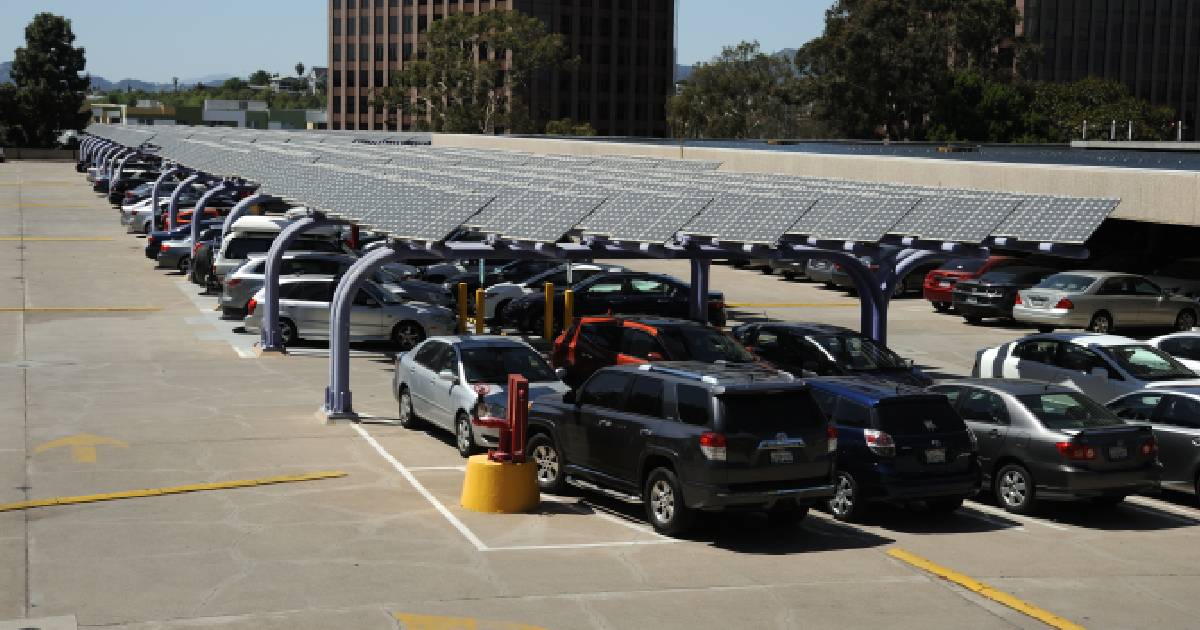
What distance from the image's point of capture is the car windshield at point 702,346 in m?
22.2

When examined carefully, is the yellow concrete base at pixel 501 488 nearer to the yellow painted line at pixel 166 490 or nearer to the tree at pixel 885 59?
the yellow painted line at pixel 166 490

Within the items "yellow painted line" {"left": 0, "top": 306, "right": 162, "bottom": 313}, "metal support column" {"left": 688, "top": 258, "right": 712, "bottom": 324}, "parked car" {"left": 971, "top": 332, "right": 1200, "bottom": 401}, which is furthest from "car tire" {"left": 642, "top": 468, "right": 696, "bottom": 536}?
"yellow painted line" {"left": 0, "top": 306, "right": 162, "bottom": 313}

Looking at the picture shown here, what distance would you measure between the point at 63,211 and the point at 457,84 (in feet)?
194

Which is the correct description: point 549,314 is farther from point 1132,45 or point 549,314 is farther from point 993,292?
point 1132,45

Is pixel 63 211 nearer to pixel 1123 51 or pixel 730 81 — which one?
pixel 730 81

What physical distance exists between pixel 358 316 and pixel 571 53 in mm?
141929

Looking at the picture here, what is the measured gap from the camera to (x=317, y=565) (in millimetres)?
13547

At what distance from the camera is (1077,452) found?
16.0 metres

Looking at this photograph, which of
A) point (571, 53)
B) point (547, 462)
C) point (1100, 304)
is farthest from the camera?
Result: point (571, 53)

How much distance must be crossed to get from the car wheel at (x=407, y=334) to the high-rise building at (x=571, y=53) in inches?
5049

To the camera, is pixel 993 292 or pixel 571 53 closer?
pixel 993 292

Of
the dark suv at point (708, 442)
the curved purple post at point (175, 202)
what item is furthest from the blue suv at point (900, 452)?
the curved purple post at point (175, 202)

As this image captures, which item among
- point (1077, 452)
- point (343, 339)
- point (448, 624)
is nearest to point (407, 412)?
point (343, 339)

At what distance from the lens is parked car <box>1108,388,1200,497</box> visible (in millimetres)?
17234
